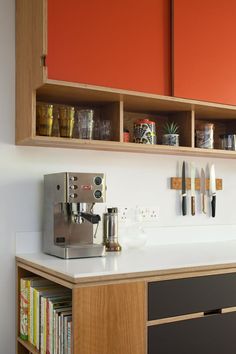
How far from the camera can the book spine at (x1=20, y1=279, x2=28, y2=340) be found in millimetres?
2137

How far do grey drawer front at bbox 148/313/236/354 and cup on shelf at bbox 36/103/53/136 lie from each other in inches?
39.5

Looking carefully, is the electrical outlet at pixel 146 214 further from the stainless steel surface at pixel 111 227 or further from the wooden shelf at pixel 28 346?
the wooden shelf at pixel 28 346

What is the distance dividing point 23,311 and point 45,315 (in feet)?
0.95

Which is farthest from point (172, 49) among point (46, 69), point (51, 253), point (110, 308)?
point (110, 308)

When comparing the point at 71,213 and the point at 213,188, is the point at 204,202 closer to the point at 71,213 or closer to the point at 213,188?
the point at 213,188

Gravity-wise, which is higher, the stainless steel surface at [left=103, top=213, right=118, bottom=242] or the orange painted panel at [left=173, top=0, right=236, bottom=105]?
the orange painted panel at [left=173, top=0, right=236, bottom=105]

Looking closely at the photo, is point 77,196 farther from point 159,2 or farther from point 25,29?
point 159,2

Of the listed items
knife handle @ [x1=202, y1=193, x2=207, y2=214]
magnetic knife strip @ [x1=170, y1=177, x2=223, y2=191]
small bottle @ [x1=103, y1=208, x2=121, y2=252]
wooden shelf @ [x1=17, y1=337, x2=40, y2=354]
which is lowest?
wooden shelf @ [x1=17, y1=337, x2=40, y2=354]

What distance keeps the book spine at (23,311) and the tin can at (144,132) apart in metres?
0.94

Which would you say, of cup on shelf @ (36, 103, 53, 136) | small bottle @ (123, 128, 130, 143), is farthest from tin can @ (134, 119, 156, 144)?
cup on shelf @ (36, 103, 53, 136)

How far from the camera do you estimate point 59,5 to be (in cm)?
202

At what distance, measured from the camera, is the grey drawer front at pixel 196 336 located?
5.90 ft

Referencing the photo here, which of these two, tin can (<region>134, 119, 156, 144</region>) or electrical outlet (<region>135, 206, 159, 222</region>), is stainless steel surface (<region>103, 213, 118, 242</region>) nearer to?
electrical outlet (<region>135, 206, 159, 222</region>)

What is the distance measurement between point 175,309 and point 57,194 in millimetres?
748
